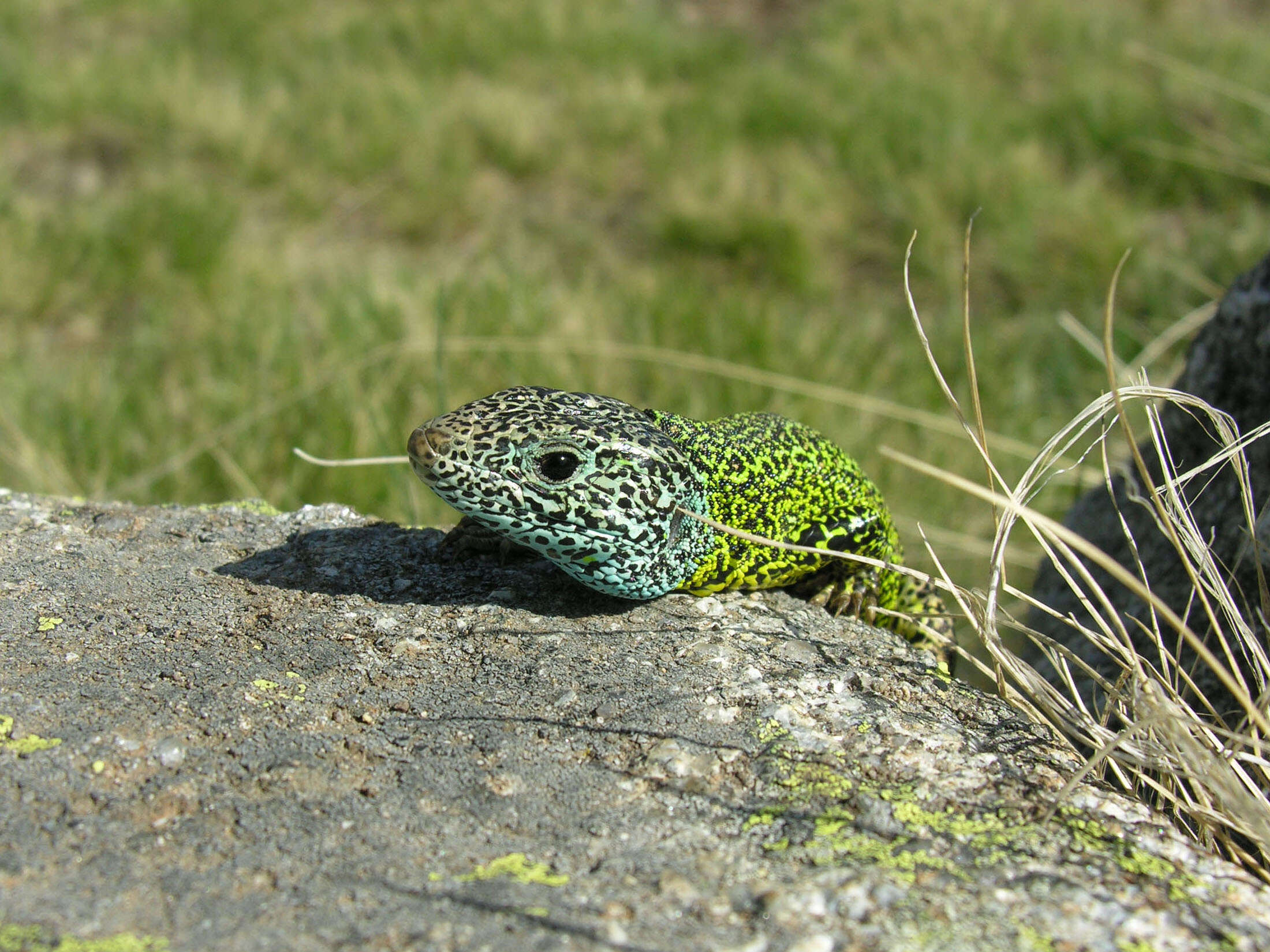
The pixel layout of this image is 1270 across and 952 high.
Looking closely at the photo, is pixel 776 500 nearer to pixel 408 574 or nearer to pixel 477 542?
pixel 477 542

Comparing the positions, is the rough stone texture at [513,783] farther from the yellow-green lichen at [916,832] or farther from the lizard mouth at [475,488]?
the lizard mouth at [475,488]

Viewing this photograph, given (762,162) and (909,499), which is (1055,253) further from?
(909,499)

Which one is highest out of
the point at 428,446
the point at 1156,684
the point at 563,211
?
the point at 428,446

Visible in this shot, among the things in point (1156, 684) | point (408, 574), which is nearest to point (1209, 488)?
point (1156, 684)

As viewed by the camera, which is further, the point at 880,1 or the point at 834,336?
the point at 880,1

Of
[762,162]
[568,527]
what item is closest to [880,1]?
[762,162]
